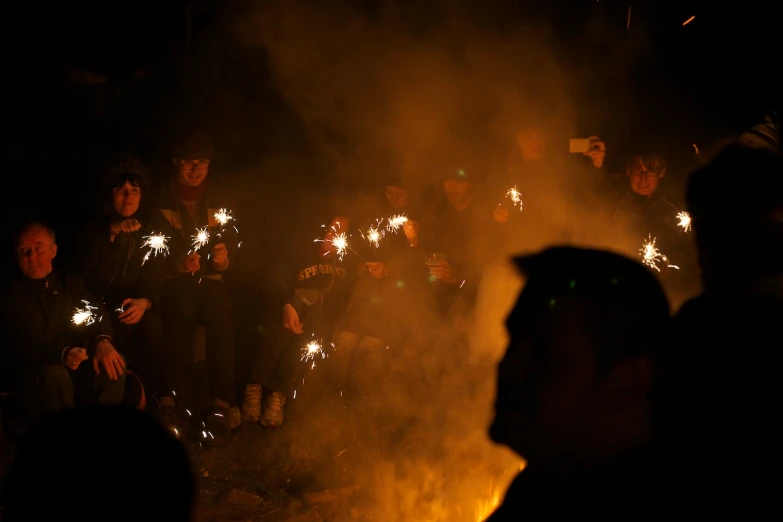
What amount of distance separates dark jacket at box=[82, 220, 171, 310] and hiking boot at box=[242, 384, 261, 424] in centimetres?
104

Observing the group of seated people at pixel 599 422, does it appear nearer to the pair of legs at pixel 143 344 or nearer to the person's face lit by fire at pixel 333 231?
the pair of legs at pixel 143 344

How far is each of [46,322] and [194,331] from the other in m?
1.04

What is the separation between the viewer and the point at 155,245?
179 inches

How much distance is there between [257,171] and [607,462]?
563cm

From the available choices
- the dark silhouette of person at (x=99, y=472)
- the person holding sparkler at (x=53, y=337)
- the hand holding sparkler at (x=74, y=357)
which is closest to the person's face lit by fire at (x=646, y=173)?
the person holding sparkler at (x=53, y=337)

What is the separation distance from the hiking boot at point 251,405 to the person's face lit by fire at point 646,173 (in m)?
3.64

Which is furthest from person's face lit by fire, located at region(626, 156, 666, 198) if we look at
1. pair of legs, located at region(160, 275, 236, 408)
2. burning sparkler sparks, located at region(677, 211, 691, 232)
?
pair of legs, located at region(160, 275, 236, 408)

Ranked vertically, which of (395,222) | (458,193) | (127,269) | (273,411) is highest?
(458,193)

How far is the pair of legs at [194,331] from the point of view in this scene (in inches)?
180

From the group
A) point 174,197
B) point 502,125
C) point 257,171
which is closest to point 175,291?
point 174,197

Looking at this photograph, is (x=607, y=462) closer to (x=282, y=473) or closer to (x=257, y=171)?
(x=282, y=473)

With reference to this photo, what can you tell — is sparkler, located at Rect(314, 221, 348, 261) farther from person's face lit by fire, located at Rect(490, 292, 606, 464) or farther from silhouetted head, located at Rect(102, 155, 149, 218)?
person's face lit by fire, located at Rect(490, 292, 606, 464)

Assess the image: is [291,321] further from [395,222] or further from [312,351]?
[395,222]

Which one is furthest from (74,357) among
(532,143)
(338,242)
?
(532,143)
